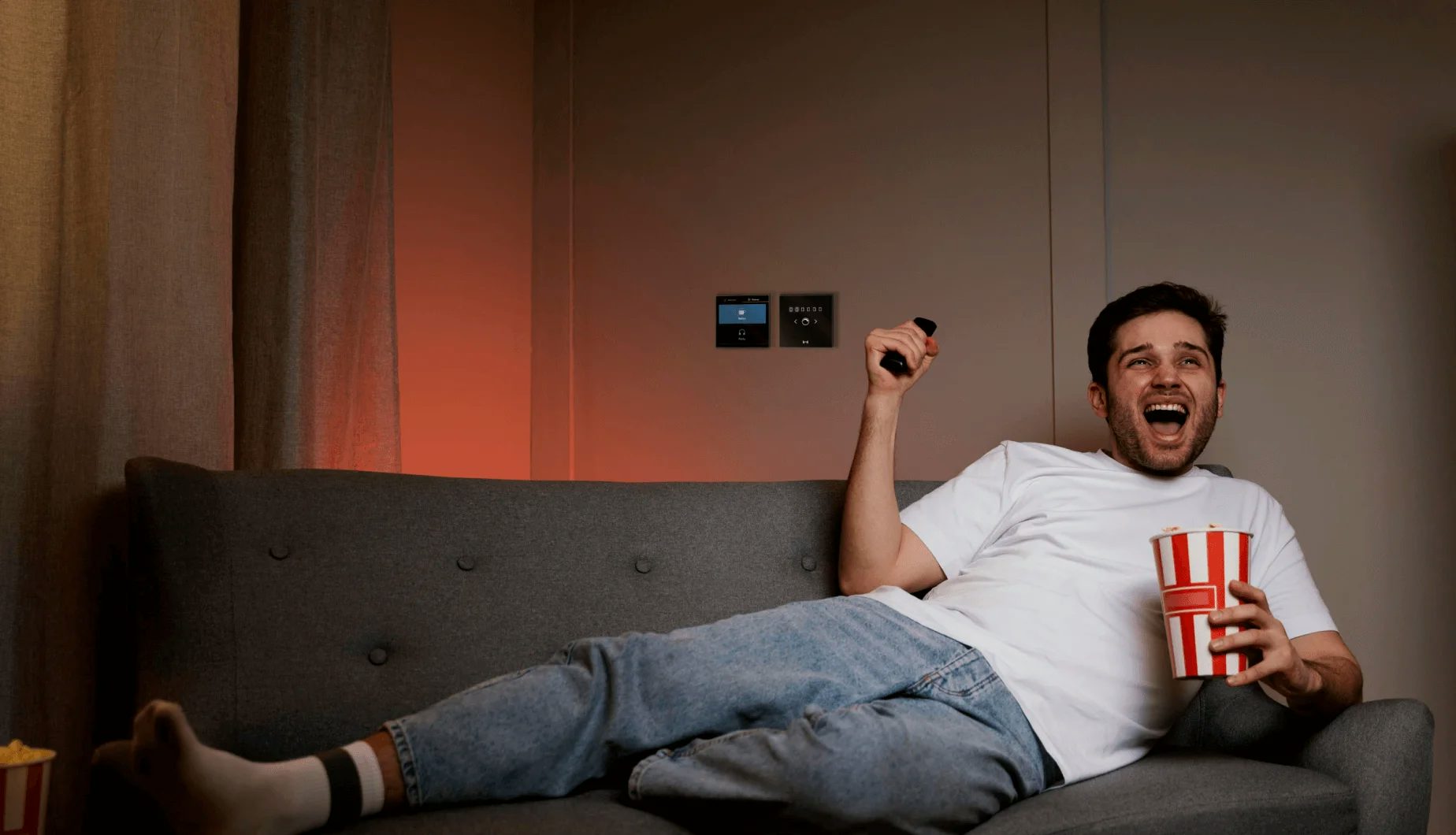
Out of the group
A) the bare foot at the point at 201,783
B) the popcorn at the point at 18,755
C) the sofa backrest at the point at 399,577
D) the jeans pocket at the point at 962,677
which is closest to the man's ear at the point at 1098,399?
the sofa backrest at the point at 399,577

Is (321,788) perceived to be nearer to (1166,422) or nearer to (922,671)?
(922,671)

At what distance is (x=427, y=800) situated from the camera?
1273 millimetres

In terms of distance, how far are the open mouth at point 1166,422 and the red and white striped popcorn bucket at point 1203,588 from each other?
0.62 metres

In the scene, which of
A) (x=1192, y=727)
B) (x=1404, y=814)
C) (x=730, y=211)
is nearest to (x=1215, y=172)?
(x=730, y=211)

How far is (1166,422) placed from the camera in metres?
1.98

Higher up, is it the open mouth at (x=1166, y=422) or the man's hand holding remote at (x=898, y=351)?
the man's hand holding remote at (x=898, y=351)

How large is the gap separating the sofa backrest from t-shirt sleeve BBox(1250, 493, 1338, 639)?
0.69 metres

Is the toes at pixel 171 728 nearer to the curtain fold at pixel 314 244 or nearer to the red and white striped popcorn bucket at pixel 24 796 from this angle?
the red and white striped popcorn bucket at pixel 24 796

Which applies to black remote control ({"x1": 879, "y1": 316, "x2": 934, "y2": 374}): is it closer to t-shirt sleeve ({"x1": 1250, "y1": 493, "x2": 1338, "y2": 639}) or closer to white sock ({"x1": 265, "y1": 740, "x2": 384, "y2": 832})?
t-shirt sleeve ({"x1": 1250, "y1": 493, "x2": 1338, "y2": 639})

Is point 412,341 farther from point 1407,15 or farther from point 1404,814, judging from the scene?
point 1407,15

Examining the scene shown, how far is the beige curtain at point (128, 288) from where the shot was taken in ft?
4.99

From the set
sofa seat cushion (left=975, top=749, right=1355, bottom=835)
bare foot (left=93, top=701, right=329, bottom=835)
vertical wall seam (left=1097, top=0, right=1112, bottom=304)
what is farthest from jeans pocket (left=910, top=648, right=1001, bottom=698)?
vertical wall seam (left=1097, top=0, right=1112, bottom=304)

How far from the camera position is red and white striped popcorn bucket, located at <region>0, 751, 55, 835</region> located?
1.17m

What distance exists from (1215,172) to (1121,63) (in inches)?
13.4
